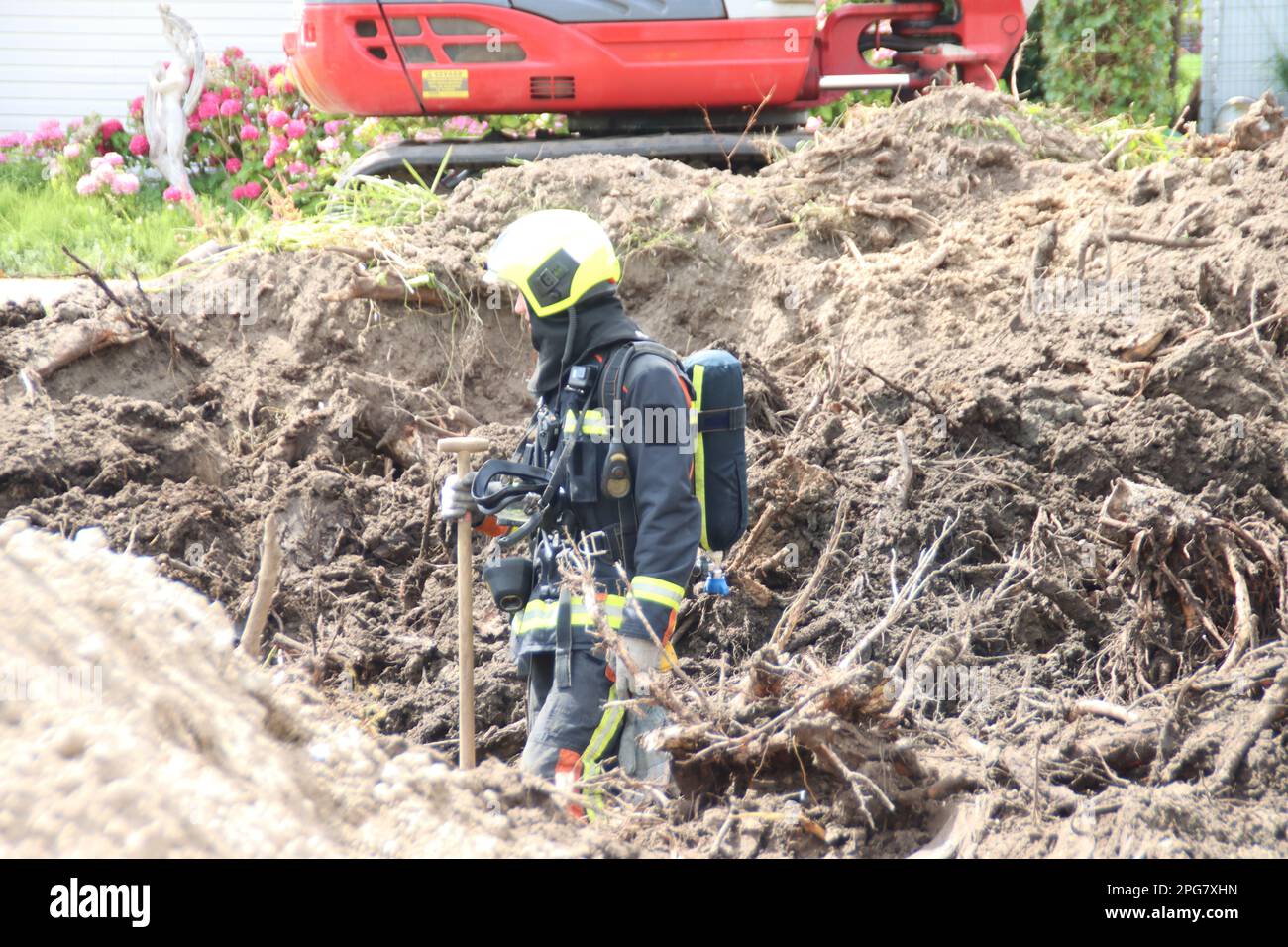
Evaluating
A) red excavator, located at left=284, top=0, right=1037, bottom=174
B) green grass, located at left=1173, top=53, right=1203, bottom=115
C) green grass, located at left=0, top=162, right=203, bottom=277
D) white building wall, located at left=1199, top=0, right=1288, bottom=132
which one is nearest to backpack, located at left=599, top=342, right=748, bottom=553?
red excavator, located at left=284, top=0, right=1037, bottom=174

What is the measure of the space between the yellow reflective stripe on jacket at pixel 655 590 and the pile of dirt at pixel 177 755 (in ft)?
2.65

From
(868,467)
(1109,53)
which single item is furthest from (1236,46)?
(868,467)

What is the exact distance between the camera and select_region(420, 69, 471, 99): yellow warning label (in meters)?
8.24

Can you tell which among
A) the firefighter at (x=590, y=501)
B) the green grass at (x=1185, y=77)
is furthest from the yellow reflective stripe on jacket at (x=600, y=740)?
the green grass at (x=1185, y=77)

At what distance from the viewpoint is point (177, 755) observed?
2.16 m

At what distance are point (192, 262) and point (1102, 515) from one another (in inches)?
226

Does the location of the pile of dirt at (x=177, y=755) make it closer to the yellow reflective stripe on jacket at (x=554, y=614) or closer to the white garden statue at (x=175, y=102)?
the yellow reflective stripe on jacket at (x=554, y=614)

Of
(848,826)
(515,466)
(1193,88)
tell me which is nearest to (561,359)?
(515,466)

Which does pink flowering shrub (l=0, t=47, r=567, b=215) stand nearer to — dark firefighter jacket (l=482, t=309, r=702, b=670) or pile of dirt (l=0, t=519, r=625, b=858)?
dark firefighter jacket (l=482, t=309, r=702, b=670)

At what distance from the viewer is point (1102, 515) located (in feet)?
14.9

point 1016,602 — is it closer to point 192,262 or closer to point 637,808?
point 637,808

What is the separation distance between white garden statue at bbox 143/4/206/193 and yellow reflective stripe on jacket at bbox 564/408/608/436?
9.22m

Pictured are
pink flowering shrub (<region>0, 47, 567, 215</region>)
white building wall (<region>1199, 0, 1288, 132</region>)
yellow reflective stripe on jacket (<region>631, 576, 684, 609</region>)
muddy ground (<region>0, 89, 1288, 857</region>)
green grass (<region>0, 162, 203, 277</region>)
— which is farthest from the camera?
white building wall (<region>1199, 0, 1288, 132</region>)
